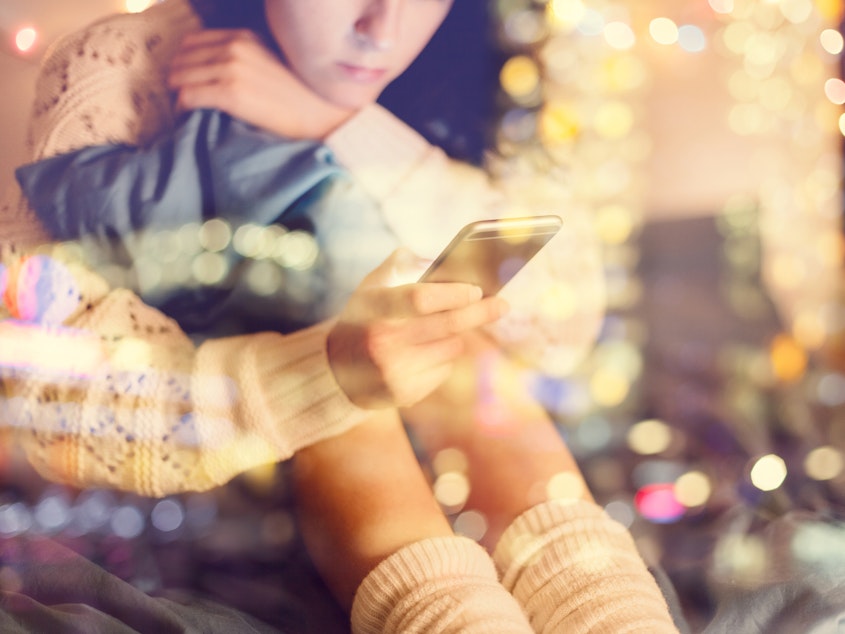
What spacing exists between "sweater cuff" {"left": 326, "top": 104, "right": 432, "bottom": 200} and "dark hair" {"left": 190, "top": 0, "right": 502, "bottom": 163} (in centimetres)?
1

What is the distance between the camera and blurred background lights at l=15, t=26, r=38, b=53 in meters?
0.61

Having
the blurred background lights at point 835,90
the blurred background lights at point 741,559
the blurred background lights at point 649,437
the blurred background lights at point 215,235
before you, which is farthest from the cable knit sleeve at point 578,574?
the blurred background lights at point 835,90

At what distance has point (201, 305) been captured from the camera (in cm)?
62

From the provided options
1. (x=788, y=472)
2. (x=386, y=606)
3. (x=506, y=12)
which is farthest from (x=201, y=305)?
(x=788, y=472)

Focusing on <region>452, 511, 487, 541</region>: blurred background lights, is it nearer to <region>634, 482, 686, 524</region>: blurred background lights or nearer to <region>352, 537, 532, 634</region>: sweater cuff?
<region>352, 537, 532, 634</region>: sweater cuff

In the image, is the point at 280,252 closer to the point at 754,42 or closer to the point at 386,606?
the point at 386,606

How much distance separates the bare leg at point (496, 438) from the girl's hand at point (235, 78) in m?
0.27

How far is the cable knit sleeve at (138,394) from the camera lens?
56 cm

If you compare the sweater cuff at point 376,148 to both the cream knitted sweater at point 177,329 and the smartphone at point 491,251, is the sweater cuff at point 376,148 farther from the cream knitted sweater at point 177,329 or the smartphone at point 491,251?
the smartphone at point 491,251

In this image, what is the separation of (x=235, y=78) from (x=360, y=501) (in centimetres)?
37

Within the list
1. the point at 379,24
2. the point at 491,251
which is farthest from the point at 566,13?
the point at 491,251

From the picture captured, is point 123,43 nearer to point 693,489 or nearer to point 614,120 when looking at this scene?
point 614,120

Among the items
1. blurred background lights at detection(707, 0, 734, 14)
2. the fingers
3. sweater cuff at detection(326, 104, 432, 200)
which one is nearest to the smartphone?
sweater cuff at detection(326, 104, 432, 200)

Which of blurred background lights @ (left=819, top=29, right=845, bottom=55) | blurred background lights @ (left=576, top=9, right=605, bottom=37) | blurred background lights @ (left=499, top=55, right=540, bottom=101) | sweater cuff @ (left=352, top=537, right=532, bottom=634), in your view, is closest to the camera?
sweater cuff @ (left=352, top=537, right=532, bottom=634)
